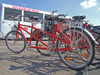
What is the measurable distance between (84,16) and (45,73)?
59.4 inches

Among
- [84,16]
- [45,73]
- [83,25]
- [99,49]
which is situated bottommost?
[45,73]

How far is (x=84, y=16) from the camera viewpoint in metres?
1.91

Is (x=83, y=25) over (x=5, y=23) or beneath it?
beneath

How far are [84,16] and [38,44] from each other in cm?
178

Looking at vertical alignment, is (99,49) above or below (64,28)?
below

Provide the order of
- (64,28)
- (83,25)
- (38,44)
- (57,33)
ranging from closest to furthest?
(83,25)
(64,28)
(57,33)
(38,44)

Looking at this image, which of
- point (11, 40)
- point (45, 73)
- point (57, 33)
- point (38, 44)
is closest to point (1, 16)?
point (11, 40)

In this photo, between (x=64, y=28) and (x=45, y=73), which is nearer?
(x=45, y=73)

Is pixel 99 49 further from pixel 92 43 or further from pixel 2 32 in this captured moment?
pixel 2 32

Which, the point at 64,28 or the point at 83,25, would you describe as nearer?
the point at 83,25

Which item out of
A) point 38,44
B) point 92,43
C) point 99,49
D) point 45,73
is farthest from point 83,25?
point 38,44

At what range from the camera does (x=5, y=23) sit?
7.86 m

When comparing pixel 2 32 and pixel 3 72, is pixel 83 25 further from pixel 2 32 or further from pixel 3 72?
pixel 2 32

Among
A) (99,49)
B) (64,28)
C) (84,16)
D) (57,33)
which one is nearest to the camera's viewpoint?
(84,16)
